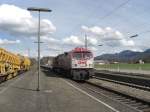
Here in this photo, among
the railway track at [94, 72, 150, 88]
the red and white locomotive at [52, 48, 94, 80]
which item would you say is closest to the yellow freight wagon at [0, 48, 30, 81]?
the red and white locomotive at [52, 48, 94, 80]

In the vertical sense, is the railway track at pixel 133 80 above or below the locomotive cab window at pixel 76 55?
below

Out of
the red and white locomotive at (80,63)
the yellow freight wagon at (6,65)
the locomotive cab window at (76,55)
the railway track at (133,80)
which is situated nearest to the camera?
the railway track at (133,80)

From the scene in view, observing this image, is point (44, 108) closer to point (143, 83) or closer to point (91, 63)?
point (143, 83)

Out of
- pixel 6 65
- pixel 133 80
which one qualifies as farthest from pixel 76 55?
pixel 133 80

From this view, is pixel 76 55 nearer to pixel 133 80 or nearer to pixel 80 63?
pixel 80 63

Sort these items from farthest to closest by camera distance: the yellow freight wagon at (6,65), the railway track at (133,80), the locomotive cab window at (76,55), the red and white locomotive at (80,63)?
the locomotive cab window at (76,55) → the red and white locomotive at (80,63) → the yellow freight wagon at (6,65) → the railway track at (133,80)

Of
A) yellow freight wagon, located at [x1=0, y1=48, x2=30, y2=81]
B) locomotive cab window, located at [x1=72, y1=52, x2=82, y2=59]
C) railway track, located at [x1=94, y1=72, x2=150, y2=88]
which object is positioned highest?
locomotive cab window, located at [x1=72, y1=52, x2=82, y2=59]

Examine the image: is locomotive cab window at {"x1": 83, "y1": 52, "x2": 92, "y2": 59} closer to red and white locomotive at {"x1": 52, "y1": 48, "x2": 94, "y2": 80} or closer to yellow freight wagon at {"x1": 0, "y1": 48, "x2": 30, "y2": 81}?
red and white locomotive at {"x1": 52, "y1": 48, "x2": 94, "y2": 80}

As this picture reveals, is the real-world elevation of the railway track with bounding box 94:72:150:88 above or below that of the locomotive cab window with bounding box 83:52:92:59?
below

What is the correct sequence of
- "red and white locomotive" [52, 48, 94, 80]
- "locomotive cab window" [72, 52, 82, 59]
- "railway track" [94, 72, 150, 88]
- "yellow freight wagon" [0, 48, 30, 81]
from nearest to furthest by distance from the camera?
"railway track" [94, 72, 150, 88]
"yellow freight wagon" [0, 48, 30, 81]
"red and white locomotive" [52, 48, 94, 80]
"locomotive cab window" [72, 52, 82, 59]

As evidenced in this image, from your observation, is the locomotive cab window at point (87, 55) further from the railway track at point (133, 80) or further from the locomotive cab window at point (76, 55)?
the railway track at point (133, 80)

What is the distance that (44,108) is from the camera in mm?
15570

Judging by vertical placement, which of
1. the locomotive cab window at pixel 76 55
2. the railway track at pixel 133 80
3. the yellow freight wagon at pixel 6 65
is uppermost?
the locomotive cab window at pixel 76 55

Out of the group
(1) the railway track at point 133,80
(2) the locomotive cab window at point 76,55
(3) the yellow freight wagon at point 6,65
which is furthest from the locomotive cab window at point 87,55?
(3) the yellow freight wagon at point 6,65
